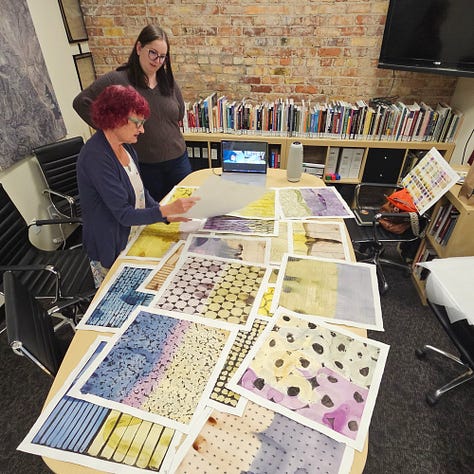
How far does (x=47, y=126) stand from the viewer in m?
2.62

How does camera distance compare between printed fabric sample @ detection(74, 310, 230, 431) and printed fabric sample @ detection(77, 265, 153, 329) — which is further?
printed fabric sample @ detection(77, 265, 153, 329)

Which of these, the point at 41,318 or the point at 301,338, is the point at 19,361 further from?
the point at 301,338

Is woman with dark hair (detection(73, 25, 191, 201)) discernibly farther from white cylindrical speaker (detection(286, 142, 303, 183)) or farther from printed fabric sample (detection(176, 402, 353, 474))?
printed fabric sample (detection(176, 402, 353, 474))

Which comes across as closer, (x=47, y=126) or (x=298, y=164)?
(x=298, y=164)

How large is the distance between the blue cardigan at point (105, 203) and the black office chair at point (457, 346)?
56.4 inches

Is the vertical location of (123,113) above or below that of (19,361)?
above

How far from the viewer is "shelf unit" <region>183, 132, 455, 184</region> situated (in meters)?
2.91

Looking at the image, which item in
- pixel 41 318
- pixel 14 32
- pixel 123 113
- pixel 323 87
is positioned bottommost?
pixel 41 318

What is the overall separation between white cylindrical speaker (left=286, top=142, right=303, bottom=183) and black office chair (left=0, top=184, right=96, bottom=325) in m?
1.34

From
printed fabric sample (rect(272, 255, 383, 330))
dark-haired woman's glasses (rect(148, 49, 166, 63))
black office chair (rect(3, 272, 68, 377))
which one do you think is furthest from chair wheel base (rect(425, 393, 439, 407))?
dark-haired woman's glasses (rect(148, 49, 166, 63))

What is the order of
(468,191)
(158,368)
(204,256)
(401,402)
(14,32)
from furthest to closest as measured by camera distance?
(14,32) < (468,191) < (401,402) < (204,256) < (158,368)

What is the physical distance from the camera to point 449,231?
215cm

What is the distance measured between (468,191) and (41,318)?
7.57 feet

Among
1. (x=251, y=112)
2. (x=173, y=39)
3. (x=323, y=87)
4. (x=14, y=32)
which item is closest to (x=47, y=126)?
(x=14, y=32)
